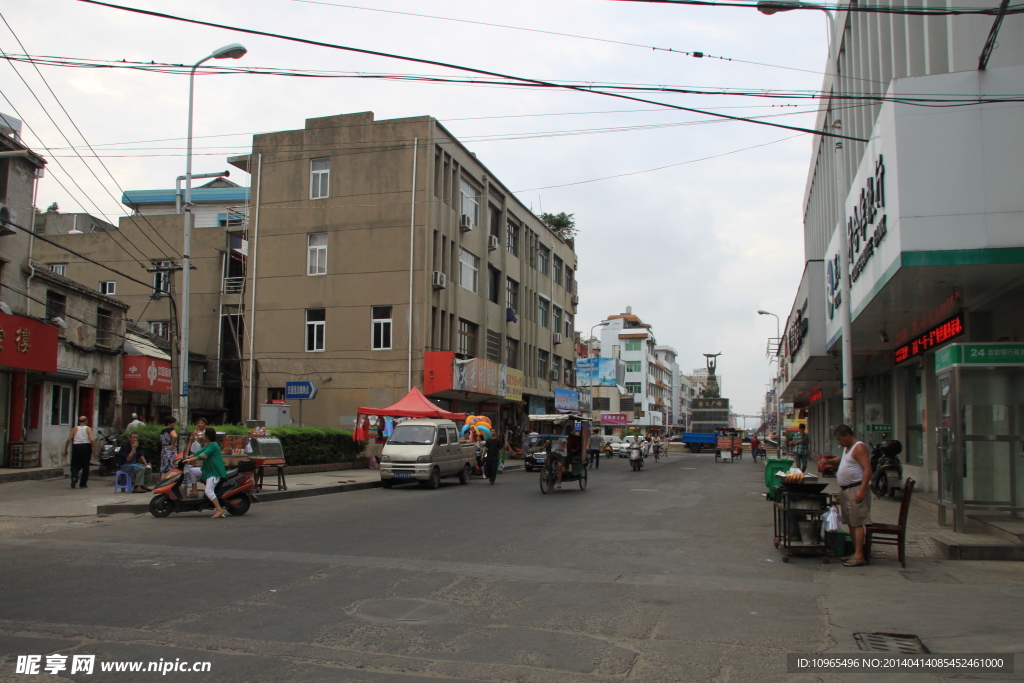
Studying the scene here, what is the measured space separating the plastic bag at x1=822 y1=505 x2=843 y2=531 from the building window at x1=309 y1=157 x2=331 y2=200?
30.3 m

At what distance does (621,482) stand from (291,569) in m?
18.4

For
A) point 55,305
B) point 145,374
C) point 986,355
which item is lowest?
point 986,355

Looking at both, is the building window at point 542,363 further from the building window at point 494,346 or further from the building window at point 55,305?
the building window at point 55,305

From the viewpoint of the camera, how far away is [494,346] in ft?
145

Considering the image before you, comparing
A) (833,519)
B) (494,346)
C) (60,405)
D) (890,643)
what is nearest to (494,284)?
(494,346)

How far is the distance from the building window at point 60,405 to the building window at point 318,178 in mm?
15311

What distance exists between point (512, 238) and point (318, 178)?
1526cm

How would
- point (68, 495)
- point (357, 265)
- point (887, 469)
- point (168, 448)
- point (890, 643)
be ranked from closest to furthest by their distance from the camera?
point (890, 643)
point (68, 495)
point (887, 469)
point (168, 448)
point (357, 265)

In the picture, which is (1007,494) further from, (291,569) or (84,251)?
(84,251)

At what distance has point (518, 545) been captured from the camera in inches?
447

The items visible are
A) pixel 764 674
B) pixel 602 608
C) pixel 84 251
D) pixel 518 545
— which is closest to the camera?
pixel 764 674

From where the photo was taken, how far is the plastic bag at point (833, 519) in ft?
34.7

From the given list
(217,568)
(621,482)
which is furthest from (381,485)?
(217,568)

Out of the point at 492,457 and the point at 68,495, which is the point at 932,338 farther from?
the point at 68,495
